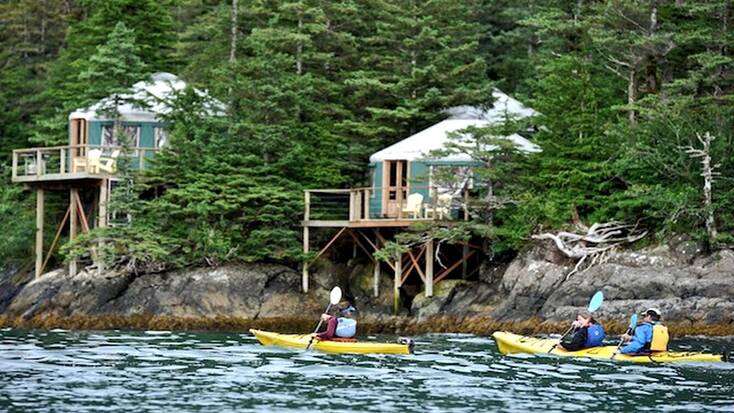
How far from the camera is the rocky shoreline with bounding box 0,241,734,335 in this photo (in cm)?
3650

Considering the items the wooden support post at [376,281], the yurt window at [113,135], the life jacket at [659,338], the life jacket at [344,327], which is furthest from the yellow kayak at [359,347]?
the yurt window at [113,135]

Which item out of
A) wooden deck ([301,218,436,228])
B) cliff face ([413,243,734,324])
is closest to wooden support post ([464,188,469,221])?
wooden deck ([301,218,436,228])

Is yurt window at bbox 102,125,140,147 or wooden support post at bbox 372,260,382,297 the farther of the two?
yurt window at bbox 102,125,140,147

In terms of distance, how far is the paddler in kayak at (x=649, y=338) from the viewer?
30.2m

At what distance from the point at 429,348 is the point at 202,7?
3065cm

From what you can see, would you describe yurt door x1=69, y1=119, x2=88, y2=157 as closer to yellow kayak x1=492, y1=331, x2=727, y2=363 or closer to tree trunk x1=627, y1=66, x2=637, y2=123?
tree trunk x1=627, y1=66, x2=637, y2=123

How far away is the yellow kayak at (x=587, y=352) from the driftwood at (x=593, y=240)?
634 centimetres

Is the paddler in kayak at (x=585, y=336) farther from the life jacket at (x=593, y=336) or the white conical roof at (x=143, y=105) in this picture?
the white conical roof at (x=143, y=105)

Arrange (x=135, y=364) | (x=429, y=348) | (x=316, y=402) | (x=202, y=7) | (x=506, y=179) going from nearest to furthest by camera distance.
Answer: (x=316, y=402), (x=135, y=364), (x=429, y=348), (x=506, y=179), (x=202, y=7)

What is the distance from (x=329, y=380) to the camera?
88.7ft

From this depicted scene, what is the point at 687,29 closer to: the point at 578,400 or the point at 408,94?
the point at 408,94

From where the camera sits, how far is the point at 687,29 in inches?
1623

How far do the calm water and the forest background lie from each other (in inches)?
239

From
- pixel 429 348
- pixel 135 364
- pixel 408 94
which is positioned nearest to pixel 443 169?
pixel 408 94
